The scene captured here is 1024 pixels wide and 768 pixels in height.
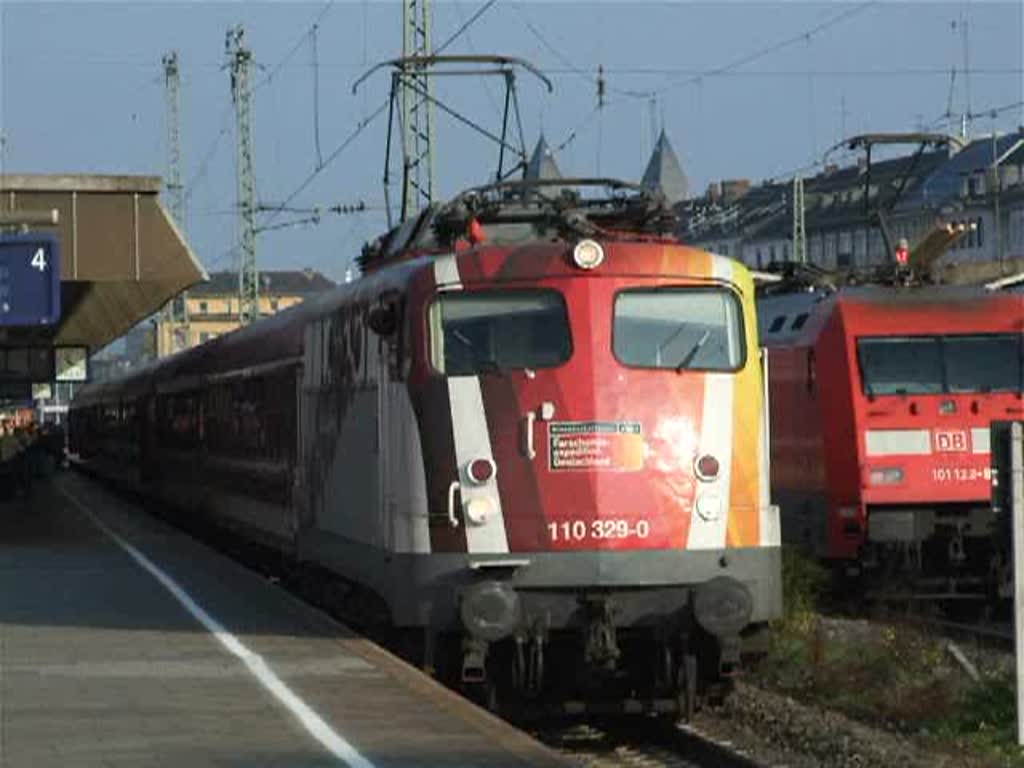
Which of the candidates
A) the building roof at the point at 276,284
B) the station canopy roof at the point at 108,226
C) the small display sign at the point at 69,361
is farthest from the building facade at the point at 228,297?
the station canopy roof at the point at 108,226

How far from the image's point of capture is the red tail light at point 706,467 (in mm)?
13961

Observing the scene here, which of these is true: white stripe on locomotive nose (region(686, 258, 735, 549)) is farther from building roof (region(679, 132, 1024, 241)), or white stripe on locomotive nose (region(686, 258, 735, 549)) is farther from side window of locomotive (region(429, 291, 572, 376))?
building roof (region(679, 132, 1024, 241))

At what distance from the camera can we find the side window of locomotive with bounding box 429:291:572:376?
14070mm

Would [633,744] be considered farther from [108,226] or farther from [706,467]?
[108,226]

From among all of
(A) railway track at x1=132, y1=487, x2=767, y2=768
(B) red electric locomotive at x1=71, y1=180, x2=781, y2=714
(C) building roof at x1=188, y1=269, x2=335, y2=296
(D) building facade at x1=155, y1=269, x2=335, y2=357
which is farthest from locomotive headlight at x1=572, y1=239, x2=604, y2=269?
(C) building roof at x1=188, y1=269, x2=335, y2=296

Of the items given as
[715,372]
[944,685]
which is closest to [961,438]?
[944,685]

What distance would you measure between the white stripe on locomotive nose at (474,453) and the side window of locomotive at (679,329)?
0.97m

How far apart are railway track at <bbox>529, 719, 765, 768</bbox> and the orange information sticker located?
1.77 m

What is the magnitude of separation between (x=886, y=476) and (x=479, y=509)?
8376 millimetres

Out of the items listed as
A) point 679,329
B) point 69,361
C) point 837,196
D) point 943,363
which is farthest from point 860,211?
point 679,329

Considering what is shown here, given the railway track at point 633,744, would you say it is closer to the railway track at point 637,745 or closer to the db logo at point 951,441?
the railway track at point 637,745

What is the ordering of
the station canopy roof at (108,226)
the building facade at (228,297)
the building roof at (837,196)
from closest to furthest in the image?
the station canopy roof at (108,226)
the building roof at (837,196)
the building facade at (228,297)

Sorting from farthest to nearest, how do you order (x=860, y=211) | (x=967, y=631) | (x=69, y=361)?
(x=860, y=211) < (x=69, y=361) < (x=967, y=631)

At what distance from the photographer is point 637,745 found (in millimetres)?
14516
